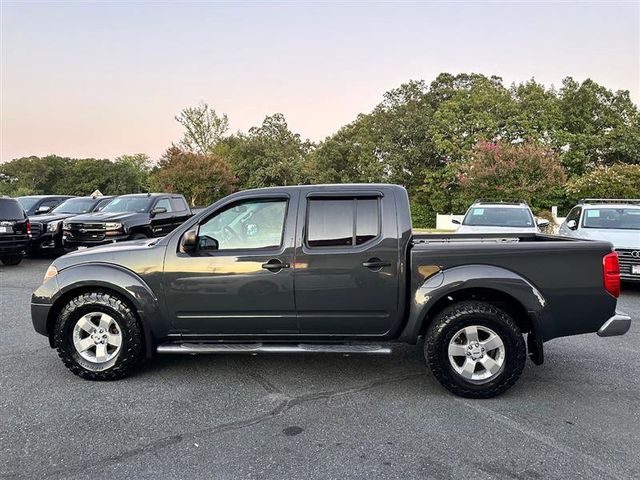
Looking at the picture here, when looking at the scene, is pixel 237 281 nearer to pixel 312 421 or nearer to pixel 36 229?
pixel 312 421

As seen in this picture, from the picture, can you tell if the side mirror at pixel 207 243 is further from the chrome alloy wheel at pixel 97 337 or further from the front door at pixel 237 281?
the chrome alloy wheel at pixel 97 337

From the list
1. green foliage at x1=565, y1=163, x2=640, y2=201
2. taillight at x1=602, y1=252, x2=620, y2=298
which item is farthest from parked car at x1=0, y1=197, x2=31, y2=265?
green foliage at x1=565, y1=163, x2=640, y2=201

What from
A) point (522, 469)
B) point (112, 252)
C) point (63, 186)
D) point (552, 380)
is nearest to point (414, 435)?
point (522, 469)

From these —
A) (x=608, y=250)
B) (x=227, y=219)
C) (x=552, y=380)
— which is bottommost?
(x=552, y=380)

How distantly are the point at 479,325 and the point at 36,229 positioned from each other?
459 inches

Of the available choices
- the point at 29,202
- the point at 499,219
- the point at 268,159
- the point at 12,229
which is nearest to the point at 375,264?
the point at 499,219

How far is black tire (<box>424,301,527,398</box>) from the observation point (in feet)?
12.4

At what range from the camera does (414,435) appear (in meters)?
3.23

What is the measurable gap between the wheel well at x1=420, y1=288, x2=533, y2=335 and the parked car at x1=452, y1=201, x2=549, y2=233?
680 cm

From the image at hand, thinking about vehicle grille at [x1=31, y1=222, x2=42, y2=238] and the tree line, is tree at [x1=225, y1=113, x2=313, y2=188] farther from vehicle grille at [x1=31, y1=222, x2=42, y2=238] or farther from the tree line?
vehicle grille at [x1=31, y1=222, x2=42, y2=238]

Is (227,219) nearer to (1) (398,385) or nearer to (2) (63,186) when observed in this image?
(1) (398,385)

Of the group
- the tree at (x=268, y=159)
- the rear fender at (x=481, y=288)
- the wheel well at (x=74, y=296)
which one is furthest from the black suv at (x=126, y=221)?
the tree at (x=268, y=159)

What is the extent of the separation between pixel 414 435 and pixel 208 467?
1.41 meters

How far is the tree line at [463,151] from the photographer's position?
21.4 metres
